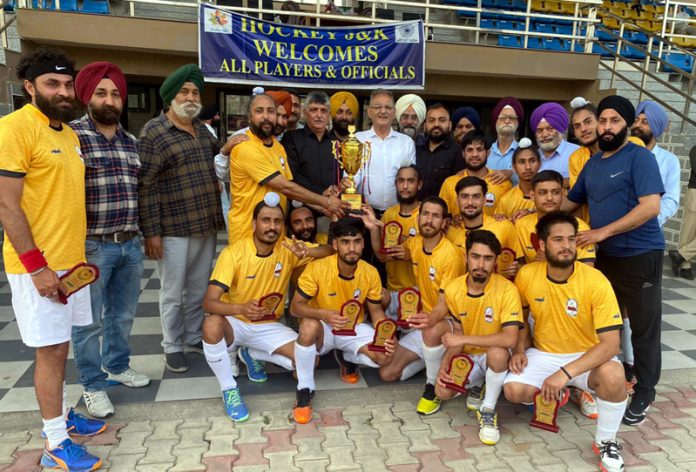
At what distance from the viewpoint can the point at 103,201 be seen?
114 inches

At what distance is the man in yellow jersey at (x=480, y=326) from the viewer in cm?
294

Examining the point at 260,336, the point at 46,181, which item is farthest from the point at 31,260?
the point at 260,336

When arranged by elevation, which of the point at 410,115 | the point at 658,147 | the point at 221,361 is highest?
the point at 410,115

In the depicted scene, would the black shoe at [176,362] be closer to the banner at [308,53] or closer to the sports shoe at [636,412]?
the sports shoe at [636,412]

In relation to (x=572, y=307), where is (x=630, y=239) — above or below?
above

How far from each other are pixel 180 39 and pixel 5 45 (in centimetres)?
233

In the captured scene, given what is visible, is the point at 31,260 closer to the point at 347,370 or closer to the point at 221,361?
the point at 221,361

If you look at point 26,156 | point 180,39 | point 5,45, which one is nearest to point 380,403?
point 26,156

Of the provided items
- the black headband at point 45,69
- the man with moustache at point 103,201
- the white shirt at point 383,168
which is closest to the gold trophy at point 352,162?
the white shirt at point 383,168

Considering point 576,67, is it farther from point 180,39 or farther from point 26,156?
point 26,156

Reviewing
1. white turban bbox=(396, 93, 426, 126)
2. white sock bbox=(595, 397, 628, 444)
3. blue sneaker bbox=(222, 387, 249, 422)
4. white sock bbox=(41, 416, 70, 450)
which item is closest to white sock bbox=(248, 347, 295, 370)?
blue sneaker bbox=(222, 387, 249, 422)

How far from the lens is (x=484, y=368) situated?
10.4 feet

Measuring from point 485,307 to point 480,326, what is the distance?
14 cm

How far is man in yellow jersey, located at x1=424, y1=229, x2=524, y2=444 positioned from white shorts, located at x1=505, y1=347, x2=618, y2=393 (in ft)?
0.36
